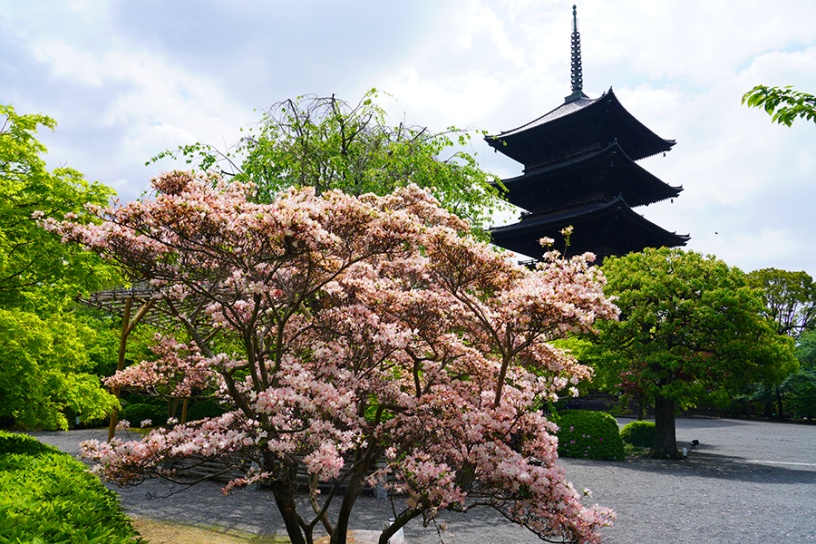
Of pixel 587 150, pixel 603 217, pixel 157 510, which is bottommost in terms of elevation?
pixel 157 510

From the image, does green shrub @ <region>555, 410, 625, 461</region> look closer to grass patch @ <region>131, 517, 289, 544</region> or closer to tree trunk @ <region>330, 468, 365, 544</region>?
grass patch @ <region>131, 517, 289, 544</region>

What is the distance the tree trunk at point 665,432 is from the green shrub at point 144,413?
A: 759 inches

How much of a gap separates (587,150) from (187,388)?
29544mm

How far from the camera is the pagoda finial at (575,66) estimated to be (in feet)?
116

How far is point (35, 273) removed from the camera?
8.78m

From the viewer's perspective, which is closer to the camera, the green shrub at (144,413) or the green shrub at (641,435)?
the green shrub at (641,435)

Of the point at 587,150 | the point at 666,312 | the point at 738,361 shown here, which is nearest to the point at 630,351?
the point at 666,312

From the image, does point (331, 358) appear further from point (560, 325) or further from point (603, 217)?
point (603, 217)

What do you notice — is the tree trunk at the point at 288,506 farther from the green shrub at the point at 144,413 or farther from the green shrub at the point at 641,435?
the green shrub at the point at 144,413

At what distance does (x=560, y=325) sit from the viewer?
15.0 ft

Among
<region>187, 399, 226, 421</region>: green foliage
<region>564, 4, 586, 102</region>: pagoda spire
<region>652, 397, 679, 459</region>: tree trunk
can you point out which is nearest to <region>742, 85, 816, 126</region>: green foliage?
<region>652, 397, 679, 459</region>: tree trunk

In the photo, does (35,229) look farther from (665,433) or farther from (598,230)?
(598,230)

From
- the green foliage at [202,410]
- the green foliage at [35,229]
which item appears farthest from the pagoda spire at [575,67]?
the green foliage at [35,229]

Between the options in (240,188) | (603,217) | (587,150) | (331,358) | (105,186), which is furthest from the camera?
(587,150)
